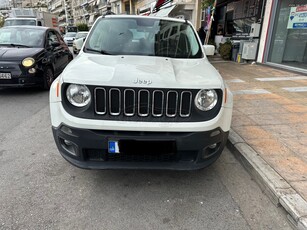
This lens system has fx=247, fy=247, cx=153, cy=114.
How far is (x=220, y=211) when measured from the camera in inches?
94.9

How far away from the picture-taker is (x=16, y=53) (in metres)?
6.08

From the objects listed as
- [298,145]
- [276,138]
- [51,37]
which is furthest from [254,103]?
[51,37]

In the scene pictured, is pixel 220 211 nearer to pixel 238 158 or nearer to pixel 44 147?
pixel 238 158

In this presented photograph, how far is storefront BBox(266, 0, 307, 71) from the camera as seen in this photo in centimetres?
834

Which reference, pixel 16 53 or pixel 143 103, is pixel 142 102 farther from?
pixel 16 53

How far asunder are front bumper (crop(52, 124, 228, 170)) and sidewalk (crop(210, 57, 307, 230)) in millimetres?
777

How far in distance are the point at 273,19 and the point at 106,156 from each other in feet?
31.4

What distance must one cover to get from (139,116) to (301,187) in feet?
6.07

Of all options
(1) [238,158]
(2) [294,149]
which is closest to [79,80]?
(1) [238,158]

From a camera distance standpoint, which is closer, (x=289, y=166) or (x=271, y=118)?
(x=289, y=166)

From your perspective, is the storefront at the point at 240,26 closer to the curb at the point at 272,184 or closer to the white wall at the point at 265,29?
the white wall at the point at 265,29

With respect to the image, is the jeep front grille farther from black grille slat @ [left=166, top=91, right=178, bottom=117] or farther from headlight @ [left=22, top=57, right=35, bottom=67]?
headlight @ [left=22, top=57, right=35, bottom=67]

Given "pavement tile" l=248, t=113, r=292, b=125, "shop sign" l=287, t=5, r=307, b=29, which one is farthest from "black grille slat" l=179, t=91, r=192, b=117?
"shop sign" l=287, t=5, r=307, b=29

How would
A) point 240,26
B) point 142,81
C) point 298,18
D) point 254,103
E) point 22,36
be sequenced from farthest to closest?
point 240,26 → point 298,18 → point 22,36 → point 254,103 → point 142,81
